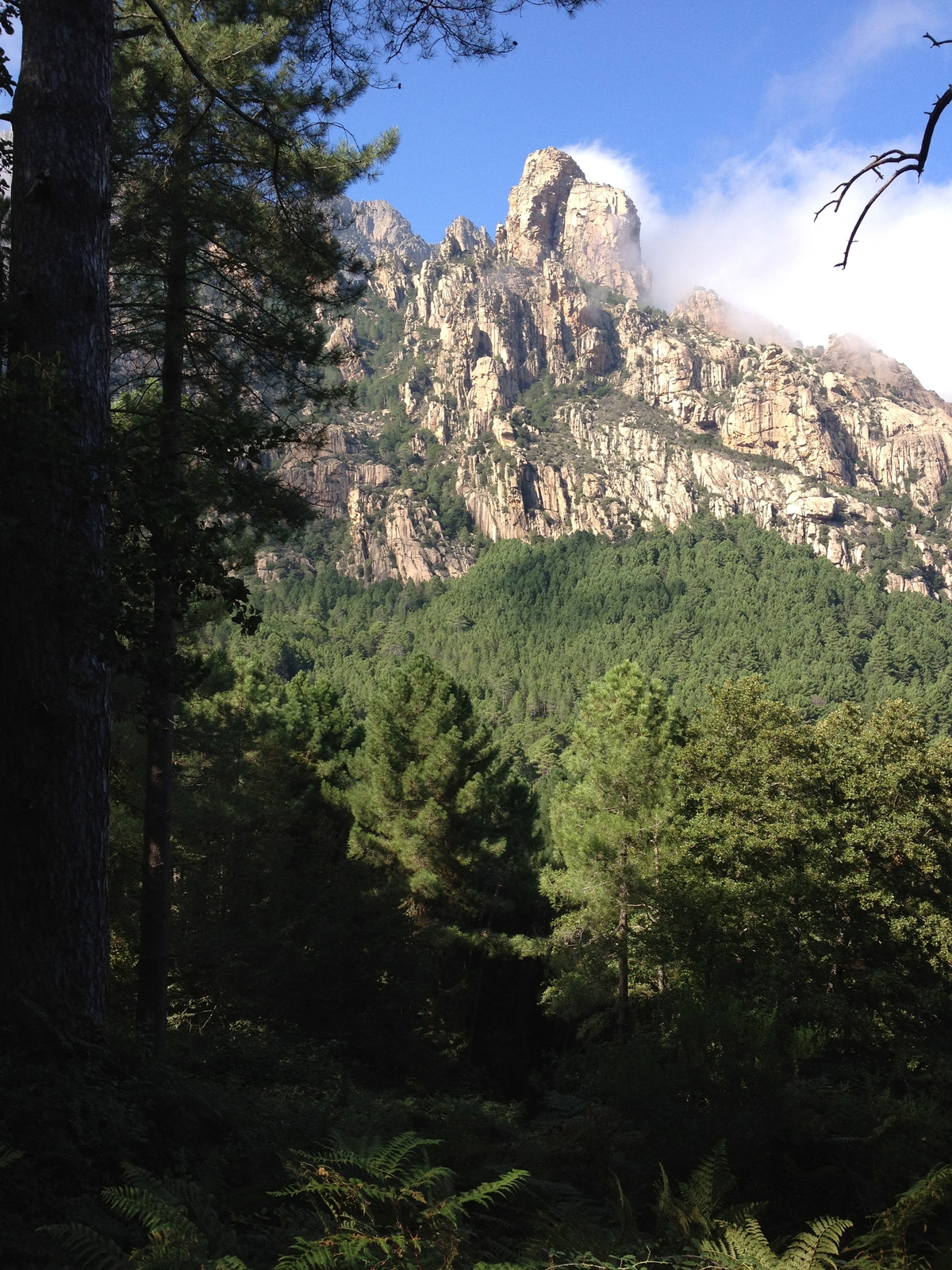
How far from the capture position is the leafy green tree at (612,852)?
53.2ft

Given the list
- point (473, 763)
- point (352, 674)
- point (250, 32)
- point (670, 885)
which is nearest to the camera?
point (250, 32)

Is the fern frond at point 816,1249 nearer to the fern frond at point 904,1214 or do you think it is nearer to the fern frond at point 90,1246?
the fern frond at point 904,1214

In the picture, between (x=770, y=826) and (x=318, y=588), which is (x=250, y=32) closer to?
(x=770, y=826)

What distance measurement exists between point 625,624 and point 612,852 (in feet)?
388

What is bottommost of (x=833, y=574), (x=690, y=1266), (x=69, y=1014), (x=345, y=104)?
(x=690, y=1266)

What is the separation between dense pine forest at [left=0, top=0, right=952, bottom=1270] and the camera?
302cm

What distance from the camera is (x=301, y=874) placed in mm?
15914

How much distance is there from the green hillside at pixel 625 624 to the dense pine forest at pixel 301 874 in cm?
6826

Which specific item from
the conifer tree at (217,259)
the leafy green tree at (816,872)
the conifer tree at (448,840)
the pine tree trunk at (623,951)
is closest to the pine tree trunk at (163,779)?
the conifer tree at (217,259)

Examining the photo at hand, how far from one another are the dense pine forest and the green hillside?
68257 millimetres

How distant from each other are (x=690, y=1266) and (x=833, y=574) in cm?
15783

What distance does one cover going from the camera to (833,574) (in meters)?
149

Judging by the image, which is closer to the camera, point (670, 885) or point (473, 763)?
point (670, 885)

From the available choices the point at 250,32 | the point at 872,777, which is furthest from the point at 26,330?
the point at 872,777
